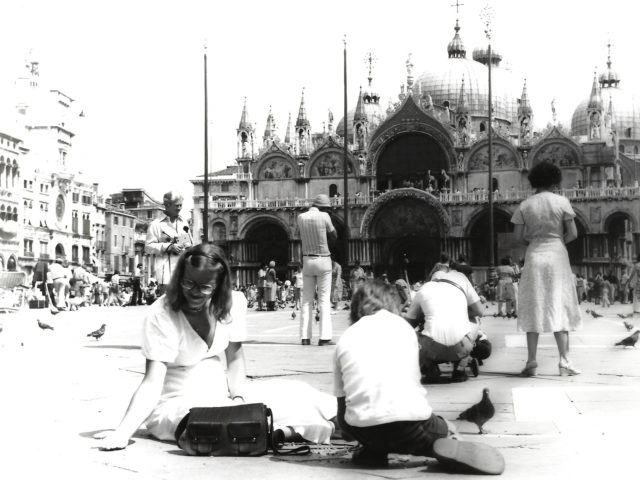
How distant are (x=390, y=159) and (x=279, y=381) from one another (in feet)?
159

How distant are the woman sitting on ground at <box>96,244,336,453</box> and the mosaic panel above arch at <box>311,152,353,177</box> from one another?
48680 mm

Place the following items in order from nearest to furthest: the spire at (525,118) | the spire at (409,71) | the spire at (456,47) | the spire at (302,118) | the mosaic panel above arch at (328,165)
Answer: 1. the spire at (525,118)
2. the mosaic panel above arch at (328,165)
3. the spire at (302,118)
4. the spire at (409,71)
5. the spire at (456,47)

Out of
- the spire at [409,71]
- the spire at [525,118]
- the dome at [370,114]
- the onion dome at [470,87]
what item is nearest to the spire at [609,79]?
the onion dome at [470,87]

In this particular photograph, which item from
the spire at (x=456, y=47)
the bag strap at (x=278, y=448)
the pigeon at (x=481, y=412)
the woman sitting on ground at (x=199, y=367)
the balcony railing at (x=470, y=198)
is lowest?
the bag strap at (x=278, y=448)

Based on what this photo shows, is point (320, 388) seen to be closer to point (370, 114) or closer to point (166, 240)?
point (166, 240)

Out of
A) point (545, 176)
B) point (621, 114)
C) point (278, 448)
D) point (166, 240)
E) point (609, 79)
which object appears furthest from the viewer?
point (609, 79)

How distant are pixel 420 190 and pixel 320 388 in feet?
143

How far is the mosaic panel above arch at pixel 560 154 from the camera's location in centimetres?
5012

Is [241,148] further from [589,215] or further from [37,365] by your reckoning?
[37,365]

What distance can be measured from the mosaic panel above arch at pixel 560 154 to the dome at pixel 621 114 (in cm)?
2742

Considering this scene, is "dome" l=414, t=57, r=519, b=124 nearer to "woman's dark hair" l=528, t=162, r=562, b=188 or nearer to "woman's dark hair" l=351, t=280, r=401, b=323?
"woman's dark hair" l=528, t=162, r=562, b=188

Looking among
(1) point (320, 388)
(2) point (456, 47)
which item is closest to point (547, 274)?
(1) point (320, 388)

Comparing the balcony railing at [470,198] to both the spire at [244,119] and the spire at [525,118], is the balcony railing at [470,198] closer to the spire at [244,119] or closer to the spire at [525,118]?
the spire at [525,118]

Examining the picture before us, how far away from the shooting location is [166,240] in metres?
9.29
